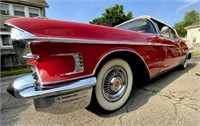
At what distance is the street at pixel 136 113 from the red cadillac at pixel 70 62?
0.69ft

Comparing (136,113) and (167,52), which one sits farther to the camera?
(167,52)

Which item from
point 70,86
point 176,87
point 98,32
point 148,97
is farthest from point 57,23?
point 176,87

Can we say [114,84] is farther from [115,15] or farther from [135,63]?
[115,15]

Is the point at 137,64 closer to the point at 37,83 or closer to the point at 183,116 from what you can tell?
the point at 183,116

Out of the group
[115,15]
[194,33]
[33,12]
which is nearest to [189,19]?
[194,33]

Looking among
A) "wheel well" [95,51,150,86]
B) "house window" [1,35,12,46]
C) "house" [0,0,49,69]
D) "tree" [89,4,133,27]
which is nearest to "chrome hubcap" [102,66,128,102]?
"wheel well" [95,51,150,86]

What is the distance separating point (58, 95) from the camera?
153 centimetres

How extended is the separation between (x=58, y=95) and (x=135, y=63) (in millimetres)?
1451

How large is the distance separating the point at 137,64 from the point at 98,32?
1012mm

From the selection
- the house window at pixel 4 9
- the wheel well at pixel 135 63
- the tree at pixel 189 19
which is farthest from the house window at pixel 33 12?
the tree at pixel 189 19

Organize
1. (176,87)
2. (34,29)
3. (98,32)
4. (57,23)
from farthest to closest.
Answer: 1. (176,87)
2. (98,32)
3. (57,23)
4. (34,29)

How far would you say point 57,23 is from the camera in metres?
1.54

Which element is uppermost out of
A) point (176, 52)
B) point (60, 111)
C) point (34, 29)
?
point (34, 29)

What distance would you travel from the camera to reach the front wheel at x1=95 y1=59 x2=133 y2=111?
1.97 meters
